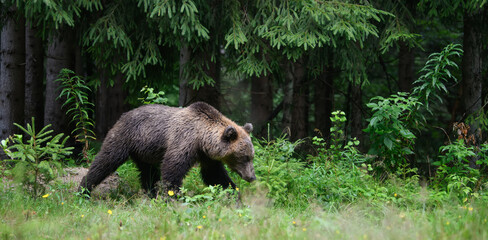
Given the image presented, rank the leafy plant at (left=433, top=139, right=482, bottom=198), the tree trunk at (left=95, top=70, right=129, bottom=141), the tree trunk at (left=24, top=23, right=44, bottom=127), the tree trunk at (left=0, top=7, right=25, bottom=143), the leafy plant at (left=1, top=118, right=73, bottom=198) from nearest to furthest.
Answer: the leafy plant at (left=1, top=118, right=73, bottom=198), the leafy plant at (left=433, top=139, right=482, bottom=198), the tree trunk at (left=0, top=7, right=25, bottom=143), the tree trunk at (left=24, top=23, right=44, bottom=127), the tree trunk at (left=95, top=70, right=129, bottom=141)

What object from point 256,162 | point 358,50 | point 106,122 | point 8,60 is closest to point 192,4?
point 256,162

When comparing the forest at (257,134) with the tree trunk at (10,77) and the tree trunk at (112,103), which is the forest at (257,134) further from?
the tree trunk at (112,103)

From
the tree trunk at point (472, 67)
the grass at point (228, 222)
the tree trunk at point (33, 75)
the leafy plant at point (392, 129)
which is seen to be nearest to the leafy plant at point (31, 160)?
the grass at point (228, 222)

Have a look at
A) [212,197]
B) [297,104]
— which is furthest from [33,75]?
[212,197]

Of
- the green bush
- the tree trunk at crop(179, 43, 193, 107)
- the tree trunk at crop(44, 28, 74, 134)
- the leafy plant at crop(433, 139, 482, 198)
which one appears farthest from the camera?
the tree trunk at crop(44, 28, 74, 134)

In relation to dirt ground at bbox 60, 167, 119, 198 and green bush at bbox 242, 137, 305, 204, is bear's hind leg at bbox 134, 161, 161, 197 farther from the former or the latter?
green bush at bbox 242, 137, 305, 204

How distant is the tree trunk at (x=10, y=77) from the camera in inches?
420

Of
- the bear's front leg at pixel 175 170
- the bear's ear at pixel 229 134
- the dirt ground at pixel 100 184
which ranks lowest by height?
the dirt ground at pixel 100 184

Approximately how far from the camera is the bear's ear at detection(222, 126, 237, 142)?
676cm

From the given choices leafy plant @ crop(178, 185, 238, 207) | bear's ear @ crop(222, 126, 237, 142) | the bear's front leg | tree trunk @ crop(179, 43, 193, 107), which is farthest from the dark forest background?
leafy plant @ crop(178, 185, 238, 207)

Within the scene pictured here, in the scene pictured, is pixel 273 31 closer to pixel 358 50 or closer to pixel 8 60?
pixel 358 50

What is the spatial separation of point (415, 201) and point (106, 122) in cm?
1041

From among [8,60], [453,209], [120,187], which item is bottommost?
[120,187]

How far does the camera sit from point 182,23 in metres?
7.86
